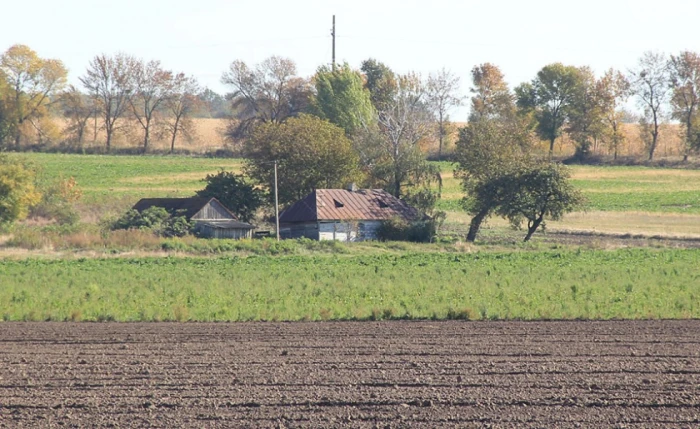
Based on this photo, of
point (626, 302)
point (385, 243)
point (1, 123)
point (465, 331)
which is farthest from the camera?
point (1, 123)

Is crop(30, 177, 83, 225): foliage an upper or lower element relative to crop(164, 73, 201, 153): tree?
lower

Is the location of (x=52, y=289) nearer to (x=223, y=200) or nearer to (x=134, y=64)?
(x=223, y=200)

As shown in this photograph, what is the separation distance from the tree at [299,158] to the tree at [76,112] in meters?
42.7

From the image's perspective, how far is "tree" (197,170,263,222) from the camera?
2660 inches

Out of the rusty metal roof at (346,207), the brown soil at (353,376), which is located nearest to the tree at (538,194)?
the rusty metal roof at (346,207)

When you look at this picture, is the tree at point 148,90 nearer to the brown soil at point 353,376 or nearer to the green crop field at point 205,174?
the green crop field at point 205,174

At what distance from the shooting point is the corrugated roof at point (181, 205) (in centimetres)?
6192

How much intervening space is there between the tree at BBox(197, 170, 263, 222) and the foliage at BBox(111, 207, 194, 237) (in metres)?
6.97

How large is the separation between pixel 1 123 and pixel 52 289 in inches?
3048

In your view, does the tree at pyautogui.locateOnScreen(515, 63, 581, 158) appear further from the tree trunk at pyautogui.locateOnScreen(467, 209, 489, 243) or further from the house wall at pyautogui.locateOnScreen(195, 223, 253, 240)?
the house wall at pyautogui.locateOnScreen(195, 223, 253, 240)

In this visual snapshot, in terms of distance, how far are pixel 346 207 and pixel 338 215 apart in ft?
3.95

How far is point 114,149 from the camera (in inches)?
4208

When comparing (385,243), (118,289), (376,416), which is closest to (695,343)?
(376,416)

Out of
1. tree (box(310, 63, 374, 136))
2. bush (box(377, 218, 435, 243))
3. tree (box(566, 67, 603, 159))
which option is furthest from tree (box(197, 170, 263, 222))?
tree (box(566, 67, 603, 159))
